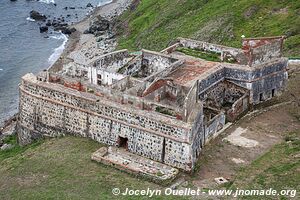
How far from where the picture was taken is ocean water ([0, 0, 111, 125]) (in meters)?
59.8

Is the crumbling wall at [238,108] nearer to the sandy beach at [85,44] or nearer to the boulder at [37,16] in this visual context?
the sandy beach at [85,44]

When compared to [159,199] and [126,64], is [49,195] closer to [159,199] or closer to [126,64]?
[159,199]

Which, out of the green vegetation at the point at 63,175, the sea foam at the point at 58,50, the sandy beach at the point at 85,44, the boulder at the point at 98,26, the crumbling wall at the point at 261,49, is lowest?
the sea foam at the point at 58,50

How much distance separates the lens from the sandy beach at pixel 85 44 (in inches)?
2557

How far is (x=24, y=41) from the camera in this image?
7475cm

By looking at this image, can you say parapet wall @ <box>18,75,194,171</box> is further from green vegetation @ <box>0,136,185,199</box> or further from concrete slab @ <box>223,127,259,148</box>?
concrete slab @ <box>223,127,259,148</box>

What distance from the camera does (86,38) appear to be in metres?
74.6

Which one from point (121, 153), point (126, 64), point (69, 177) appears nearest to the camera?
point (69, 177)

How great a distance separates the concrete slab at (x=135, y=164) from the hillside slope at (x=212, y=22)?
2572 cm

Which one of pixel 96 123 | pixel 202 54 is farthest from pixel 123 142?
pixel 202 54

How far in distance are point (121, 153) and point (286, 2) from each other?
133ft

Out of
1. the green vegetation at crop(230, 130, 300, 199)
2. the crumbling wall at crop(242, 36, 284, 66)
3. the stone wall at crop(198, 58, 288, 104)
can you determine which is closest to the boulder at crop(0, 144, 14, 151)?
the stone wall at crop(198, 58, 288, 104)

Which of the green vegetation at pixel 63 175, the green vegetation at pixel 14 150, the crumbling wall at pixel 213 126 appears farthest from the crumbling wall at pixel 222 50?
the green vegetation at pixel 14 150

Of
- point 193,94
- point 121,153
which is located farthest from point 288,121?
point 121,153
